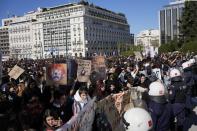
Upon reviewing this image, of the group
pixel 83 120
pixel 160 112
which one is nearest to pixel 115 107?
pixel 83 120

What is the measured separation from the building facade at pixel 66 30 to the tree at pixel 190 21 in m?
87.1

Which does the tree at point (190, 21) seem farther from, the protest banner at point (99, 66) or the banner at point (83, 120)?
the banner at point (83, 120)

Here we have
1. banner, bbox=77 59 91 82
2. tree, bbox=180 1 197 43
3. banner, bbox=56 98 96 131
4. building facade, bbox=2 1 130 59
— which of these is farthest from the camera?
building facade, bbox=2 1 130 59

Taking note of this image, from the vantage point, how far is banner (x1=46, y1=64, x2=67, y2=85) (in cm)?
1002

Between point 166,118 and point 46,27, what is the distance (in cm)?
17650

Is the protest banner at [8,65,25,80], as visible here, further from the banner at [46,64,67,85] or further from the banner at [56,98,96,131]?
the banner at [56,98,96,131]

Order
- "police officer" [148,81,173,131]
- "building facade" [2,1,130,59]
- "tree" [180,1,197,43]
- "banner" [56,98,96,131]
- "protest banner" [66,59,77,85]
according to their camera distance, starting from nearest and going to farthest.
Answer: "banner" [56,98,96,131] → "police officer" [148,81,173,131] → "protest banner" [66,59,77,85] → "tree" [180,1,197,43] → "building facade" [2,1,130,59]

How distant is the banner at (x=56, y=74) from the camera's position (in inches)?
394

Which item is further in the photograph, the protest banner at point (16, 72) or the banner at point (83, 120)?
the protest banner at point (16, 72)

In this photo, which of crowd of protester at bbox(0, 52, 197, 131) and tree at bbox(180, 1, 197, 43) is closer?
crowd of protester at bbox(0, 52, 197, 131)

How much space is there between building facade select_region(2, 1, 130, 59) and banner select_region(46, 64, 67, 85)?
146796 millimetres

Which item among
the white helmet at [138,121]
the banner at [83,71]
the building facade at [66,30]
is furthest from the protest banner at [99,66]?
the building facade at [66,30]

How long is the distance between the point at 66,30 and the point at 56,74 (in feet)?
509

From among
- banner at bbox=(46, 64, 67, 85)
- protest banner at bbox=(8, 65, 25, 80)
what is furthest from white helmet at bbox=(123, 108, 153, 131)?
protest banner at bbox=(8, 65, 25, 80)
